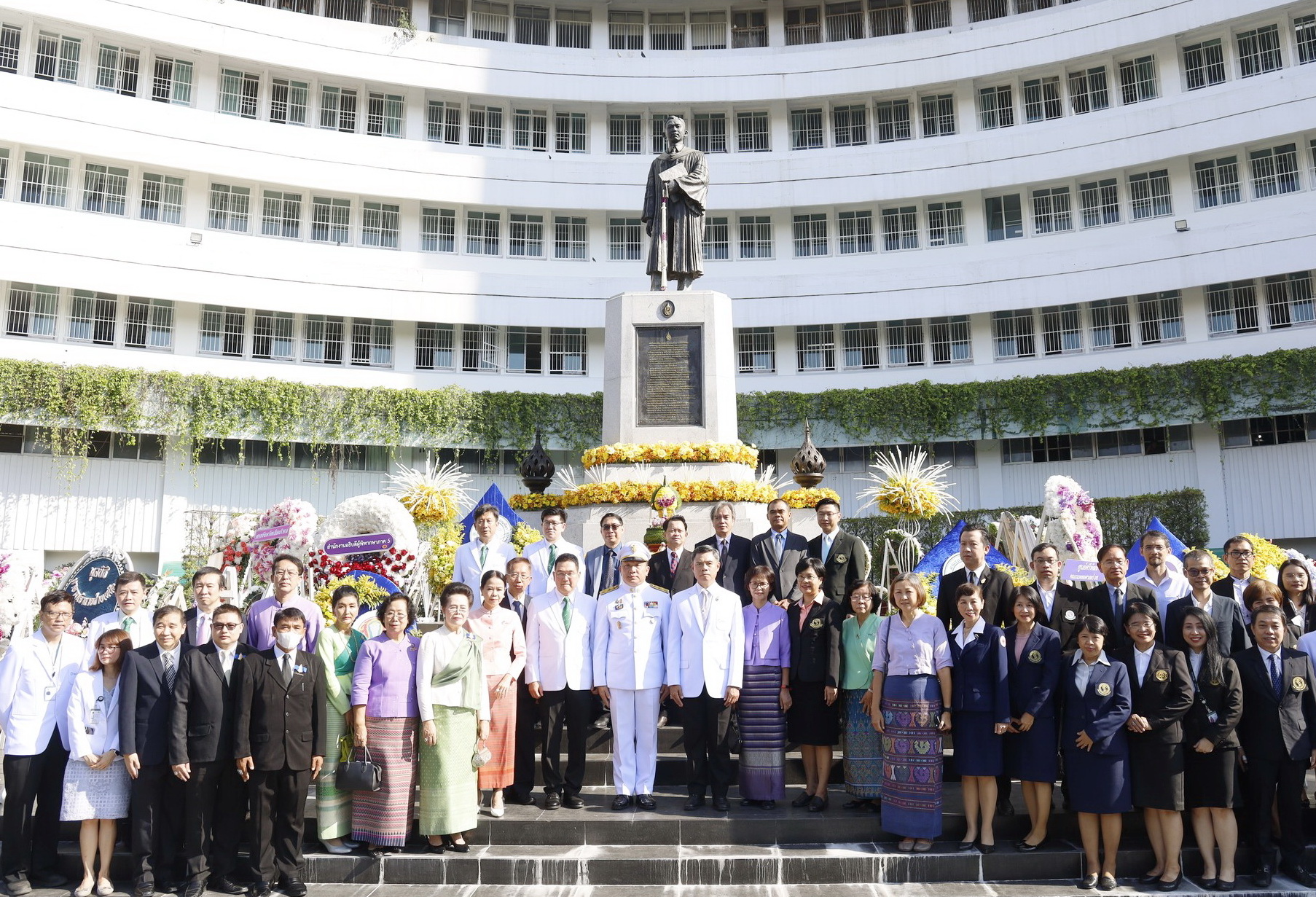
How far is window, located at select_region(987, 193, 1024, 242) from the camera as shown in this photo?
982 inches

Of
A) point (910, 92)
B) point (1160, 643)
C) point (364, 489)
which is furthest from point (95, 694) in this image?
point (910, 92)

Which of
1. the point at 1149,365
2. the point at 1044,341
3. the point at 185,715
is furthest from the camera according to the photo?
the point at 1044,341

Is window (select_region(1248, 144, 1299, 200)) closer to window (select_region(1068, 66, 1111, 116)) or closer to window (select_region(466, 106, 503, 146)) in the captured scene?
window (select_region(1068, 66, 1111, 116))

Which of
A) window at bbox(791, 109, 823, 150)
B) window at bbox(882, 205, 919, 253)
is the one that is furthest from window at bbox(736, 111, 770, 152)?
window at bbox(882, 205, 919, 253)

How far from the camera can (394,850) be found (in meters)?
6.22

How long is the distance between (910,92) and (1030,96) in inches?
114

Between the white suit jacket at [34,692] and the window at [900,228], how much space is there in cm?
2242

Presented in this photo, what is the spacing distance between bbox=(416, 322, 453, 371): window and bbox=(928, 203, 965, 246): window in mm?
12207

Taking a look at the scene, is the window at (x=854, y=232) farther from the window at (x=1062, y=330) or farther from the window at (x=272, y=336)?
the window at (x=272, y=336)

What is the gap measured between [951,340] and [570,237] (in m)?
9.88

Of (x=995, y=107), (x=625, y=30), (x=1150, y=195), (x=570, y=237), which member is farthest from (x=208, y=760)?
(x=625, y=30)

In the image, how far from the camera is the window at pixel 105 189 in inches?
895

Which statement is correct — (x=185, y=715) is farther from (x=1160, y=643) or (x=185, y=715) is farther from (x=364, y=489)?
(x=364, y=489)

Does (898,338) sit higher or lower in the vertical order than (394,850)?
higher
